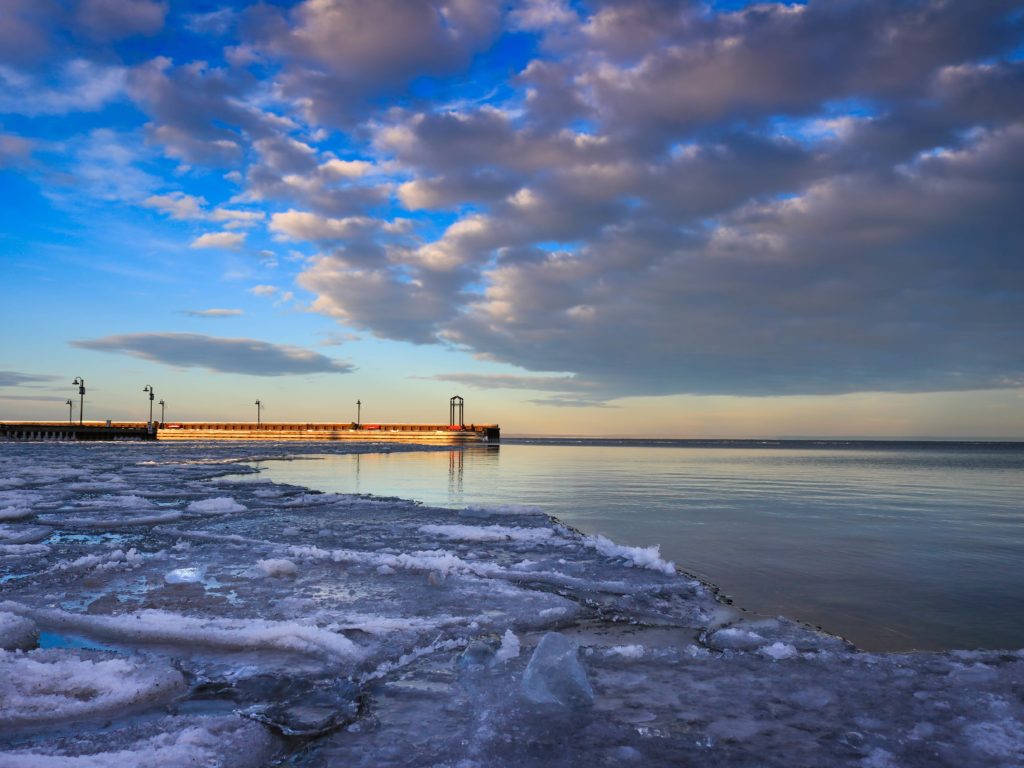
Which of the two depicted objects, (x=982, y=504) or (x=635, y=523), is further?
(x=982, y=504)

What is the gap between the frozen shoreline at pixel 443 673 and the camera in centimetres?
262

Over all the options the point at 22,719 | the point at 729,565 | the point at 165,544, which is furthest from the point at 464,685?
the point at 165,544

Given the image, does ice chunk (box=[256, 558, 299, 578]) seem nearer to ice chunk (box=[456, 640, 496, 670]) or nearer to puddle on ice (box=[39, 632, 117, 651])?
puddle on ice (box=[39, 632, 117, 651])

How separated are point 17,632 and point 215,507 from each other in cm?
719

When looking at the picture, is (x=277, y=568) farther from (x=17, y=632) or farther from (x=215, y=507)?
(x=215, y=507)

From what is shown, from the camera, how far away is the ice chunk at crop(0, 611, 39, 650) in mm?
3738

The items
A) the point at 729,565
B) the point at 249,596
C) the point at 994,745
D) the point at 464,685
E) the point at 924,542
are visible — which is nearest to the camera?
the point at 994,745

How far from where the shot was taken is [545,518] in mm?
9961

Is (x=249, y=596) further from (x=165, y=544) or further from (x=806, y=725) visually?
(x=806, y=725)

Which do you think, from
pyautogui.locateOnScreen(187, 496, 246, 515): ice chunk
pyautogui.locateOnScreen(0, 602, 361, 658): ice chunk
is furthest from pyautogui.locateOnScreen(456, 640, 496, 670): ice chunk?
pyautogui.locateOnScreen(187, 496, 246, 515): ice chunk

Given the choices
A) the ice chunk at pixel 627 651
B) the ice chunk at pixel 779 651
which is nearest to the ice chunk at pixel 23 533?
the ice chunk at pixel 627 651

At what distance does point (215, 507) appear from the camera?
10.7 m

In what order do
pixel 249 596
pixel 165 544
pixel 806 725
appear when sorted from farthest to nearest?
pixel 165 544, pixel 249 596, pixel 806 725

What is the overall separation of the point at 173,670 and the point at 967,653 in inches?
192
